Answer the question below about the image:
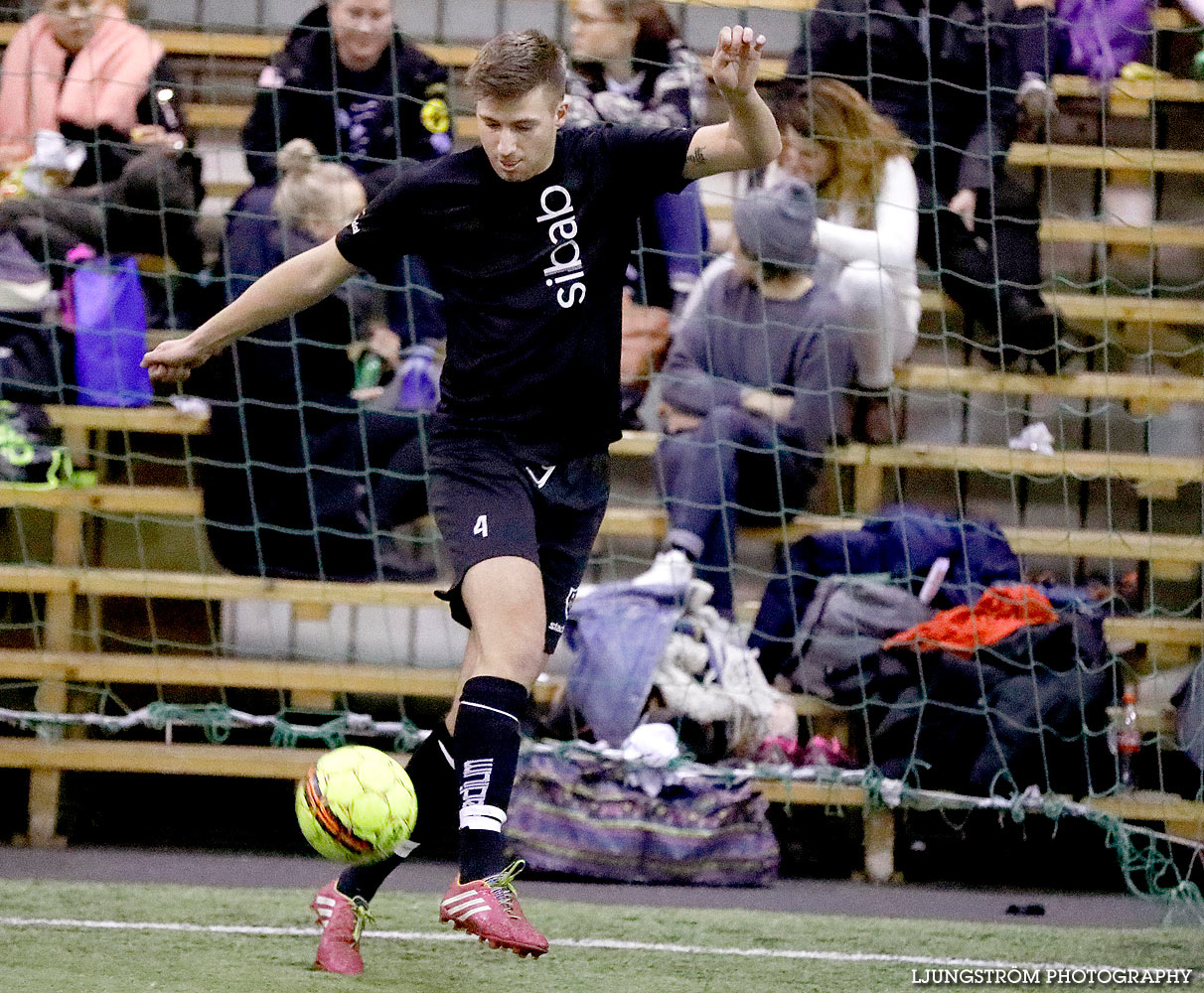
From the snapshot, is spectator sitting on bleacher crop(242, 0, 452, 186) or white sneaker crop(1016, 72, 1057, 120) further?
white sneaker crop(1016, 72, 1057, 120)

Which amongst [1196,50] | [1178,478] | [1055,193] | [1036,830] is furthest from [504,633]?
[1196,50]

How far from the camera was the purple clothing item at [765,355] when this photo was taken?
5.60 m

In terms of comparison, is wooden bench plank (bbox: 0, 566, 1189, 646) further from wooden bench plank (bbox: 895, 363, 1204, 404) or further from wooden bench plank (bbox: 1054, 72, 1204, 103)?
wooden bench plank (bbox: 1054, 72, 1204, 103)

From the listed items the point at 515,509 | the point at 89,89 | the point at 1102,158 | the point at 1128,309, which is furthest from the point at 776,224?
the point at 515,509

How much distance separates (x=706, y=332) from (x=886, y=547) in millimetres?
968

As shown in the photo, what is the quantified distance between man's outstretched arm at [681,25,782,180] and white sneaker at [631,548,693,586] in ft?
6.83

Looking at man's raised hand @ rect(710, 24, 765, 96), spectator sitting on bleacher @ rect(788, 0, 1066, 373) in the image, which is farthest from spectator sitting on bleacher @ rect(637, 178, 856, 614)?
man's raised hand @ rect(710, 24, 765, 96)

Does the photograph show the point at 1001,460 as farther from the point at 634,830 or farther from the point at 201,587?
the point at 201,587

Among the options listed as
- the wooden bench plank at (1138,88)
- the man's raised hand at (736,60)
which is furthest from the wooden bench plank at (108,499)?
the wooden bench plank at (1138,88)

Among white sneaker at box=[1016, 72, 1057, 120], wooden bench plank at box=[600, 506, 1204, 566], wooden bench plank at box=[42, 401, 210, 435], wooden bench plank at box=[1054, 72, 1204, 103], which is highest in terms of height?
wooden bench plank at box=[1054, 72, 1204, 103]

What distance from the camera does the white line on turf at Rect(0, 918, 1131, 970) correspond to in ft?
12.7

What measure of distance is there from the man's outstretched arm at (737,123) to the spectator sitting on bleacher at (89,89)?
9.96 feet

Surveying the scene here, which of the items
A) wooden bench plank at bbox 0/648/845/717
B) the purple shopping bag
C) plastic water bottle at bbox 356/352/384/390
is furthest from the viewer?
plastic water bottle at bbox 356/352/384/390

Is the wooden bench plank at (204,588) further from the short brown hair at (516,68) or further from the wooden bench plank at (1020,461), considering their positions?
the short brown hair at (516,68)
